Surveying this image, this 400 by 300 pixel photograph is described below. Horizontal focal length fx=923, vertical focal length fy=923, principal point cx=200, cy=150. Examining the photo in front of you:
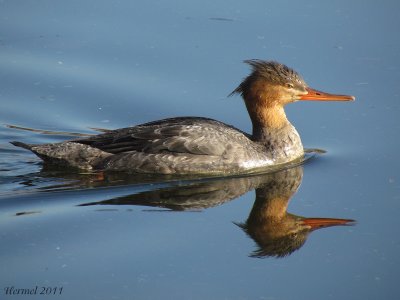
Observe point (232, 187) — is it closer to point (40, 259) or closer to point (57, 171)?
point (57, 171)

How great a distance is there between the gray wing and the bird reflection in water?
0.48m

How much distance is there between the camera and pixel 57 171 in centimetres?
1241

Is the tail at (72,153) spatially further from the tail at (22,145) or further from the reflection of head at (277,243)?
the reflection of head at (277,243)

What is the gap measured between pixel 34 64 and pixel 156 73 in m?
1.97

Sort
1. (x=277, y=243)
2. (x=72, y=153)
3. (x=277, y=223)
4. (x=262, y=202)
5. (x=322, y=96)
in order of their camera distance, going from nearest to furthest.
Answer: (x=277, y=243), (x=277, y=223), (x=262, y=202), (x=72, y=153), (x=322, y=96)

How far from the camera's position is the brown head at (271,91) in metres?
12.9

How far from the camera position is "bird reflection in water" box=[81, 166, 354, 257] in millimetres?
10711

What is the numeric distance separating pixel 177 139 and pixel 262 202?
1.51 meters

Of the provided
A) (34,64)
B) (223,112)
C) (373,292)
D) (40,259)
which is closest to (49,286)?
(40,259)

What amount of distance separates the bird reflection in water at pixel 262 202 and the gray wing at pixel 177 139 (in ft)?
1.57

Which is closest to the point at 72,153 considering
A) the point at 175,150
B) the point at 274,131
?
the point at 175,150

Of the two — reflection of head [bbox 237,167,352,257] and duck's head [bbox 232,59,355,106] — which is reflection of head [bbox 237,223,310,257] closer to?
reflection of head [bbox 237,167,352,257]

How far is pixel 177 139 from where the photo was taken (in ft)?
40.4

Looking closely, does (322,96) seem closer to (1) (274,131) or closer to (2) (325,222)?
(1) (274,131)
